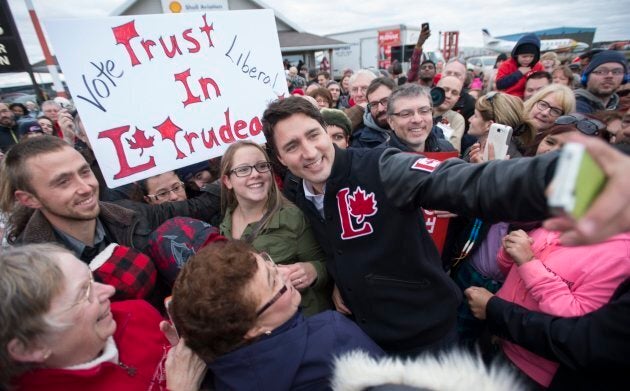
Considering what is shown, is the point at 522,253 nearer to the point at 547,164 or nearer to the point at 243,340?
the point at 547,164

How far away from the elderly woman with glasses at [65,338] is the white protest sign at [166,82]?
1084mm

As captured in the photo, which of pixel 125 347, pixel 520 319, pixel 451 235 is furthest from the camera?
pixel 451 235

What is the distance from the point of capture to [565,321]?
1.41m

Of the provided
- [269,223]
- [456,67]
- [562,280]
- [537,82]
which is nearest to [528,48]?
[537,82]

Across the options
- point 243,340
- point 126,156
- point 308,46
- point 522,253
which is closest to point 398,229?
point 522,253

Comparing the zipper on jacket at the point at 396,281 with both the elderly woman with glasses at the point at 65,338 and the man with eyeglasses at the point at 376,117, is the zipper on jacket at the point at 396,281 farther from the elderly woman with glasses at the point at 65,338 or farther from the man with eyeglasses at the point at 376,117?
the man with eyeglasses at the point at 376,117

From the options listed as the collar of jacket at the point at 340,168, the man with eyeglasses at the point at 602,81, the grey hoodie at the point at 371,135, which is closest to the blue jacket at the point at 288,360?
the collar of jacket at the point at 340,168

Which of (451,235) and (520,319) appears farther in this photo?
(451,235)

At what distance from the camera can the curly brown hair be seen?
3.43ft

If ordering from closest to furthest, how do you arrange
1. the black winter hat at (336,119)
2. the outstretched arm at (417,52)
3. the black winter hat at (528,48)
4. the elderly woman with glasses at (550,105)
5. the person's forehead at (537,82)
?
the elderly woman with glasses at (550,105)
the black winter hat at (336,119)
the person's forehead at (537,82)
the outstretched arm at (417,52)
the black winter hat at (528,48)

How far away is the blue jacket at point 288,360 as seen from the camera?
42.3 inches

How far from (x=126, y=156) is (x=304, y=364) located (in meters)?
1.78

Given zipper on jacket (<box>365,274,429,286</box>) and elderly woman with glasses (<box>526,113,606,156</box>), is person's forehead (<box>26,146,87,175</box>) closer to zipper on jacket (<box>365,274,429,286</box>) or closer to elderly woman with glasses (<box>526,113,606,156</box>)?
zipper on jacket (<box>365,274,429,286</box>)

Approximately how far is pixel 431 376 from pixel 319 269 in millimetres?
1344
